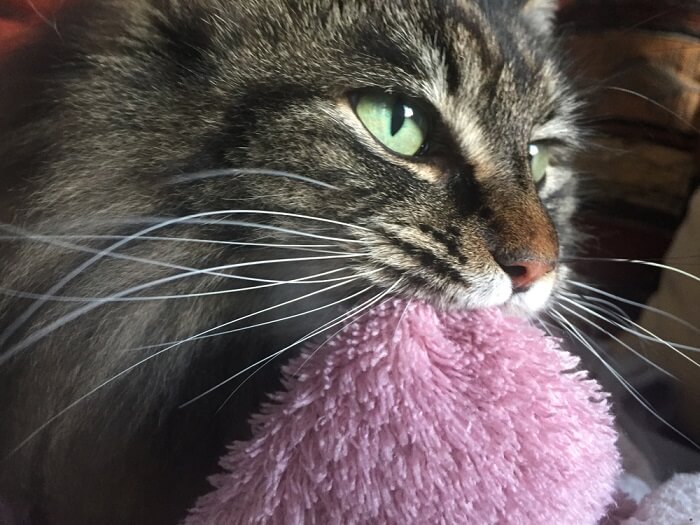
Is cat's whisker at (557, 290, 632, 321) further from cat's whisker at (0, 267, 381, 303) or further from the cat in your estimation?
cat's whisker at (0, 267, 381, 303)

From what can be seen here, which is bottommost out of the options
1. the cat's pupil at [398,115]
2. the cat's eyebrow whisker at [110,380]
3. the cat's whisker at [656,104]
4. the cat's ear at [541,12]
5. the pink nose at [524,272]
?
the cat's eyebrow whisker at [110,380]

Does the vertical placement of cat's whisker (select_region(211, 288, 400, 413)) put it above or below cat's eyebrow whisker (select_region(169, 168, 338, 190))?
below

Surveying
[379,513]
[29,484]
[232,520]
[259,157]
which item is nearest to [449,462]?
[379,513]

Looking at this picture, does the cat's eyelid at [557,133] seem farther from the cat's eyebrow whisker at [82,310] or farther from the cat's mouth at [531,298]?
the cat's eyebrow whisker at [82,310]

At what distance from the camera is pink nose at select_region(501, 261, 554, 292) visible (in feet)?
2.19

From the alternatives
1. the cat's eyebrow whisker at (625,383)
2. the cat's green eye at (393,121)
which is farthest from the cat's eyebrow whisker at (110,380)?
the cat's eyebrow whisker at (625,383)

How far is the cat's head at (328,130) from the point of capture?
2.06 ft

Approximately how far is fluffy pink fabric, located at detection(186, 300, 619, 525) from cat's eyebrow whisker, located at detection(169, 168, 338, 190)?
0.13 m

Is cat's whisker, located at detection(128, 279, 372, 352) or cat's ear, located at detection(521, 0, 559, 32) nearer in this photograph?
cat's whisker, located at detection(128, 279, 372, 352)

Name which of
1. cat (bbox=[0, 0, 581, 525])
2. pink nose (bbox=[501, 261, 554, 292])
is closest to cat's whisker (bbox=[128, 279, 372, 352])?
cat (bbox=[0, 0, 581, 525])

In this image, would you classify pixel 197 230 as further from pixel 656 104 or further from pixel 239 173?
pixel 656 104

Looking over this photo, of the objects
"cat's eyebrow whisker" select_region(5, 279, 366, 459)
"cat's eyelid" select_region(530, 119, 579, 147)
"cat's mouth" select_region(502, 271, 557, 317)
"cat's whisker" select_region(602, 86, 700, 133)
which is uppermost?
"cat's whisker" select_region(602, 86, 700, 133)

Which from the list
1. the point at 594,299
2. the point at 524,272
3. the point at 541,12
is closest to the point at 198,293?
the point at 524,272

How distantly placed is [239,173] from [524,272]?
0.94ft
